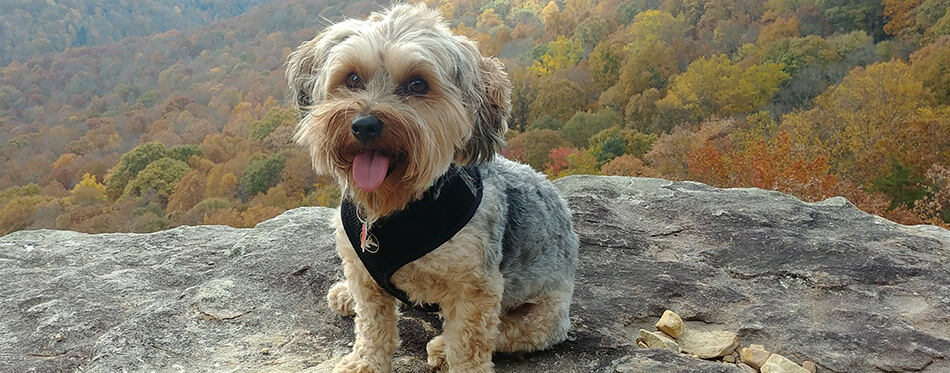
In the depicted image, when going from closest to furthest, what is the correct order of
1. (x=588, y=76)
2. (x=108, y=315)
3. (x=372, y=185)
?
(x=372, y=185) → (x=108, y=315) → (x=588, y=76)

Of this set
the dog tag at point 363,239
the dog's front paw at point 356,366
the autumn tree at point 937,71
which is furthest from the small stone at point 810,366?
the autumn tree at point 937,71

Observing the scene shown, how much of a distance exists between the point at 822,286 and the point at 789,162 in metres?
23.8

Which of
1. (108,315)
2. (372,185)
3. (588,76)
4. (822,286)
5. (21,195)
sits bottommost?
(21,195)

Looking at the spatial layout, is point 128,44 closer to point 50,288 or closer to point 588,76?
point 588,76

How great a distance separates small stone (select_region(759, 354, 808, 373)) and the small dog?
1171 millimetres

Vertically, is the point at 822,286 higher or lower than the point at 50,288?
lower

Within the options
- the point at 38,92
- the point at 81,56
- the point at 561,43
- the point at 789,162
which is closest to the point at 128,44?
the point at 81,56

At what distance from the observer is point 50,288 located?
15.0 ft

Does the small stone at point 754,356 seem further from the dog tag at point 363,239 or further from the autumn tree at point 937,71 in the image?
the autumn tree at point 937,71

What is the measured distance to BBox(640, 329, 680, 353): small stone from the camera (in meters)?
3.95

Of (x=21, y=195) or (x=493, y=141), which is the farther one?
(x=21, y=195)

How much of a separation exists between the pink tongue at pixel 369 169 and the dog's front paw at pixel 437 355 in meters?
1.15

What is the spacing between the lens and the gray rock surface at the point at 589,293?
382 centimetres

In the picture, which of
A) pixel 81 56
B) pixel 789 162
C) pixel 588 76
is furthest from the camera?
pixel 81 56
